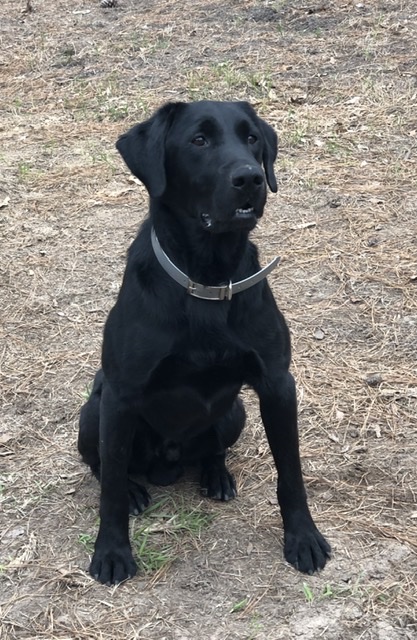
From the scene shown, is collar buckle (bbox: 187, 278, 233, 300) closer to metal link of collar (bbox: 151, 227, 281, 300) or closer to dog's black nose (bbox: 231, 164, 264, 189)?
metal link of collar (bbox: 151, 227, 281, 300)

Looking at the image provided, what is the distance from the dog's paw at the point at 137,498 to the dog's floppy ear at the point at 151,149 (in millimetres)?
1216

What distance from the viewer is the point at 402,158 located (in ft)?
20.2

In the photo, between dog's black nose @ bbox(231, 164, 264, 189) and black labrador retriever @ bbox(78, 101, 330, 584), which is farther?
black labrador retriever @ bbox(78, 101, 330, 584)

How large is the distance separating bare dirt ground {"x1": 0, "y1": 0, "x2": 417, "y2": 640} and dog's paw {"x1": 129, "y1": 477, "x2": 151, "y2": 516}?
5 centimetres

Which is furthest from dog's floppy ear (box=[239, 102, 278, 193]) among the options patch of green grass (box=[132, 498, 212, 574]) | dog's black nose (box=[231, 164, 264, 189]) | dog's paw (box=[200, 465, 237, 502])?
patch of green grass (box=[132, 498, 212, 574])

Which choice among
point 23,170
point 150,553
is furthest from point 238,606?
point 23,170

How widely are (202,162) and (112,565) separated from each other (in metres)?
1.42

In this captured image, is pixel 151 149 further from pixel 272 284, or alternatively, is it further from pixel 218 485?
pixel 272 284

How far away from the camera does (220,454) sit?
348 centimetres

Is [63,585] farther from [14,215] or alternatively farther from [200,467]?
[14,215]

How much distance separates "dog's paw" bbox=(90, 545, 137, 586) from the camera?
3.01 meters

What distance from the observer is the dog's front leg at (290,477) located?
9.66 feet

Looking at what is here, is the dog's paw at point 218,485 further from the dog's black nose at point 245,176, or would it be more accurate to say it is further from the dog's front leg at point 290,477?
the dog's black nose at point 245,176

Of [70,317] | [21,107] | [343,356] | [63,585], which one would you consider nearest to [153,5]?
[21,107]
